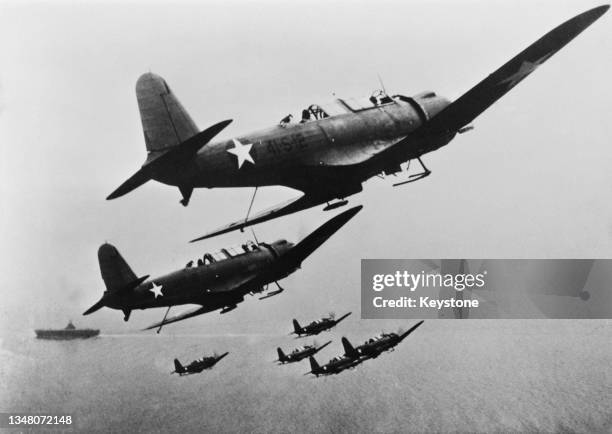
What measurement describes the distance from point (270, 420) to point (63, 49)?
49.5 m

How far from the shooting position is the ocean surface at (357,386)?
53000mm

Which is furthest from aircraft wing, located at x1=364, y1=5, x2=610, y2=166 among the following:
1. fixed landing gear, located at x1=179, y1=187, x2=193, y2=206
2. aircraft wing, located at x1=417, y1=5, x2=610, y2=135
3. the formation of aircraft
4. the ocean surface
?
the ocean surface

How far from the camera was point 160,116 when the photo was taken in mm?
9469

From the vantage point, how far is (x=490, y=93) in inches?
348

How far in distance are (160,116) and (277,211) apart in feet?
9.52

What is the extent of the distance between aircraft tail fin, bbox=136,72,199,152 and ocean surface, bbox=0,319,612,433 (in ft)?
141

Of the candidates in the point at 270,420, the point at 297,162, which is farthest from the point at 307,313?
the point at 297,162

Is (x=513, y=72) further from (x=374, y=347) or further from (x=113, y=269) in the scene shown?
(x=374, y=347)

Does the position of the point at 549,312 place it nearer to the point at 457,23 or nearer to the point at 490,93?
the point at 457,23

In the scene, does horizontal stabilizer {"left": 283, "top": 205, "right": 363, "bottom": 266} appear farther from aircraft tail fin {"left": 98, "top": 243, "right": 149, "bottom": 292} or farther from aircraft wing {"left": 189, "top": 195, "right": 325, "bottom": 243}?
aircraft tail fin {"left": 98, "top": 243, "right": 149, "bottom": 292}

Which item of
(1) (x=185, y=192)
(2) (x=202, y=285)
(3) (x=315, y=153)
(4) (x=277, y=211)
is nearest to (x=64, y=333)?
(2) (x=202, y=285)

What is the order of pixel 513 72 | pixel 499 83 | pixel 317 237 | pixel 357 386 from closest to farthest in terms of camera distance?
pixel 513 72 < pixel 499 83 < pixel 317 237 < pixel 357 386

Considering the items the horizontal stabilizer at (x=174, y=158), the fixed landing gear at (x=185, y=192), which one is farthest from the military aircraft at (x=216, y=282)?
the horizontal stabilizer at (x=174, y=158)

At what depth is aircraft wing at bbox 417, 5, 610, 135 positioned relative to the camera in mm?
8250
